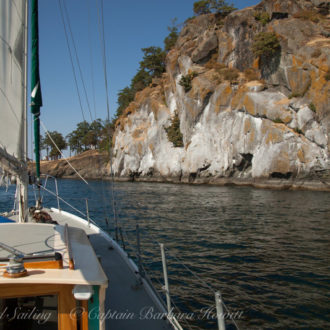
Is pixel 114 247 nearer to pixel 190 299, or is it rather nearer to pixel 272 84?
pixel 190 299

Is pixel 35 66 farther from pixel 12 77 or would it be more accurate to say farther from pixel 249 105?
pixel 249 105

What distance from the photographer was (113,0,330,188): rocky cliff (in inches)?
1331

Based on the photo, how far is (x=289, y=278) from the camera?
28.5 ft

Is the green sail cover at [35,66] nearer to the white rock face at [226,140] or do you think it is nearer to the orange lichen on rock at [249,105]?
the white rock face at [226,140]

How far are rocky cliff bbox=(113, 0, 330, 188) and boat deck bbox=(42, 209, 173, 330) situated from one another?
30.7 m

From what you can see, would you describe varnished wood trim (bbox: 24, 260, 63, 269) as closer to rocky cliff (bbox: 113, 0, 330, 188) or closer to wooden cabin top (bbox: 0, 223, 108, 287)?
wooden cabin top (bbox: 0, 223, 108, 287)

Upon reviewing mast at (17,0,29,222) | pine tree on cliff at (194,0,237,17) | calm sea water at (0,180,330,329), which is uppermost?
pine tree on cliff at (194,0,237,17)

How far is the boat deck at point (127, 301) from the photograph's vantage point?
4.30 m

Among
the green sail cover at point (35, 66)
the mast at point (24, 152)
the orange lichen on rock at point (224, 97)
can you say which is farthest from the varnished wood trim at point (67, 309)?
the orange lichen on rock at point (224, 97)

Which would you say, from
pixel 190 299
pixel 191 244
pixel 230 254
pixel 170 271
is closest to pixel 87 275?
pixel 190 299

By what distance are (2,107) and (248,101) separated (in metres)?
36.9

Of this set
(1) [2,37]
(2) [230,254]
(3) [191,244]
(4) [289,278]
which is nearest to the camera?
(1) [2,37]

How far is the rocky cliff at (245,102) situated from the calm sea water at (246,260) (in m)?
16.4

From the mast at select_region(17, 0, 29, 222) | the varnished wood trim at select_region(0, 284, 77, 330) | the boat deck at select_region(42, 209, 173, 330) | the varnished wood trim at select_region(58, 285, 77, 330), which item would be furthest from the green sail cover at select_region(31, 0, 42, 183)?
Result: the varnished wood trim at select_region(58, 285, 77, 330)
